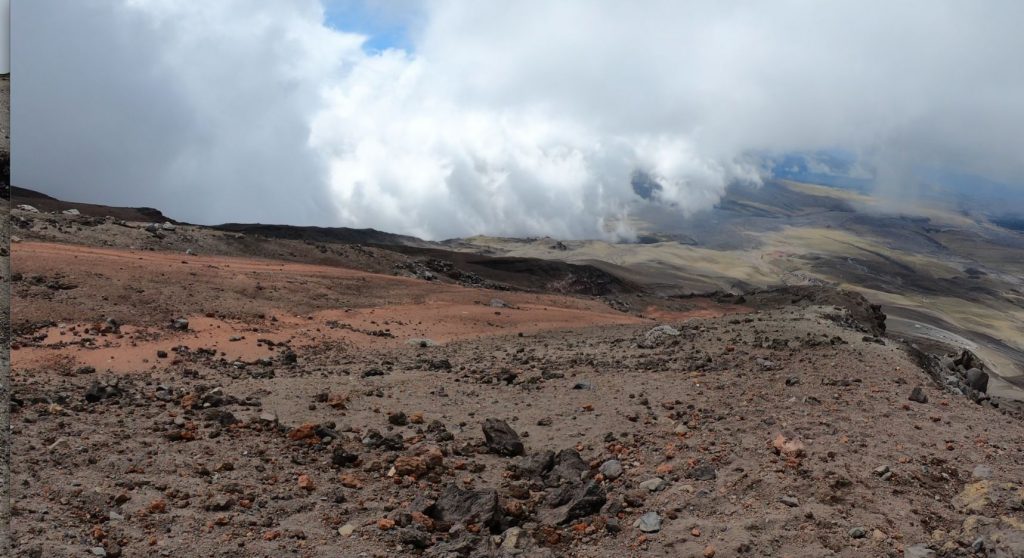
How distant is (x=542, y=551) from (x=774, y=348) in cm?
706

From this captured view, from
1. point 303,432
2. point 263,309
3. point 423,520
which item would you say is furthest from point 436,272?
point 423,520

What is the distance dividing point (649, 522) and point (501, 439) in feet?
7.45

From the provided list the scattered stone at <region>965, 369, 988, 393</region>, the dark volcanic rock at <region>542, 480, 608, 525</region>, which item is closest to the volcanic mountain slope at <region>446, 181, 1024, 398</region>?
the scattered stone at <region>965, 369, 988, 393</region>

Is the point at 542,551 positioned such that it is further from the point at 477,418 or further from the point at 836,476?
the point at 477,418

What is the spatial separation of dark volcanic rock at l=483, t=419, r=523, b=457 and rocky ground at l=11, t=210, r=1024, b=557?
0.03 metres

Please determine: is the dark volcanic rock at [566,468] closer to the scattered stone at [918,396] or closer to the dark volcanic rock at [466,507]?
the dark volcanic rock at [466,507]

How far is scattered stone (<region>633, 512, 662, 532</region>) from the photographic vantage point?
18.5 ft

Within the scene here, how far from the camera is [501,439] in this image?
767cm

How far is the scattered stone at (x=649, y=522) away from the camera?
18.5 feet

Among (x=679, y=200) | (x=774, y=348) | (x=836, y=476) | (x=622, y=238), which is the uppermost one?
(x=679, y=200)

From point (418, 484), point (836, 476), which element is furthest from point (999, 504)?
point (418, 484)

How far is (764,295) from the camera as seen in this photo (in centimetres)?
3766

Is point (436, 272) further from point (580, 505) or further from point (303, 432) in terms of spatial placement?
point (580, 505)

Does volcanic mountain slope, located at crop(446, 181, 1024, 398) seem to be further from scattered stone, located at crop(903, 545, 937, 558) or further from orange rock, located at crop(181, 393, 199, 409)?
orange rock, located at crop(181, 393, 199, 409)
